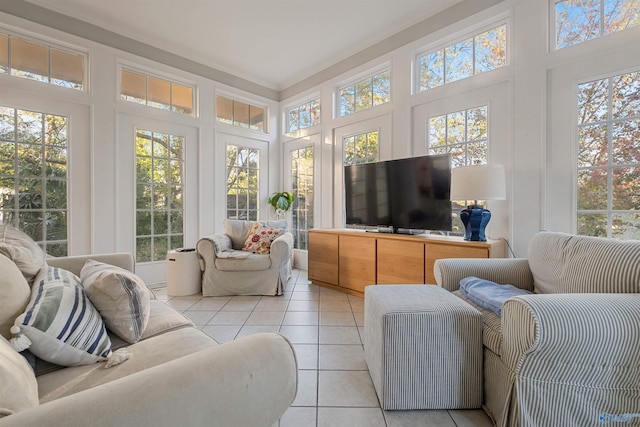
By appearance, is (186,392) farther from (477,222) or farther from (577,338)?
(477,222)

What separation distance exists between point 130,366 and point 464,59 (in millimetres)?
3370

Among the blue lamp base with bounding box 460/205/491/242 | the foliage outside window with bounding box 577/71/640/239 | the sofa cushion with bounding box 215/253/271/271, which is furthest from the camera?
the sofa cushion with bounding box 215/253/271/271

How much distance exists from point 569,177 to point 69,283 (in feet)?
10.2

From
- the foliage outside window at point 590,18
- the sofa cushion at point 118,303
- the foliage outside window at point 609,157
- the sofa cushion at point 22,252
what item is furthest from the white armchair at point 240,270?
the foliage outside window at point 590,18

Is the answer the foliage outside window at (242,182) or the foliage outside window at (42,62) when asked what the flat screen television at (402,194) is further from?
the foliage outside window at (42,62)

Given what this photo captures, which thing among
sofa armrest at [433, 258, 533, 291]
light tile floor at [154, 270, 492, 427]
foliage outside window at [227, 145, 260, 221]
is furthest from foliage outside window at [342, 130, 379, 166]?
sofa armrest at [433, 258, 533, 291]

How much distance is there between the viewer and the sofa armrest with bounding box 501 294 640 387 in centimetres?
101

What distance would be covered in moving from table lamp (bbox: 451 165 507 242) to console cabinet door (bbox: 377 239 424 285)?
431 millimetres

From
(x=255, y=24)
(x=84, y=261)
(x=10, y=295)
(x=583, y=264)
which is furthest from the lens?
(x=255, y=24)

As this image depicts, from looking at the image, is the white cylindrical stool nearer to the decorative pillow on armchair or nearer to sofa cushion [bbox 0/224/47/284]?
the decorative pillow on armchair

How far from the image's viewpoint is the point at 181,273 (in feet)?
10.0

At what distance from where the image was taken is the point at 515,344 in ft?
3.60

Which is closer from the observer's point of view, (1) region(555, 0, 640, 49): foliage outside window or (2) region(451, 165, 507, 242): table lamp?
(1) region(555, 0, 640, 49): foliage outside window

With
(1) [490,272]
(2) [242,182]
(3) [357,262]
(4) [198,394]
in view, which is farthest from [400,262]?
(2) [242,182]
